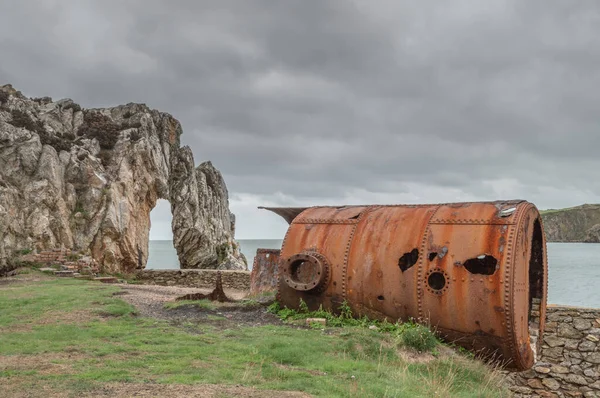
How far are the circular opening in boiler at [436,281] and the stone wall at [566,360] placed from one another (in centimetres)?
1041

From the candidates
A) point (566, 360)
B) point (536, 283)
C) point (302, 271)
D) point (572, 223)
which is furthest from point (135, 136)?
point (572, 223)

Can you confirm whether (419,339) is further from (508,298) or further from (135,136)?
(135,136)

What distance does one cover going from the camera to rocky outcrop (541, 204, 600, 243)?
151738 mm

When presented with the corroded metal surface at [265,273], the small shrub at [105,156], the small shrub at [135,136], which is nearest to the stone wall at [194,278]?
the small shrub at [105,156]

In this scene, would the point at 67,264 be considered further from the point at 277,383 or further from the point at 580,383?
the point at 580,383

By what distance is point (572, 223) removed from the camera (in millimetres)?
156750

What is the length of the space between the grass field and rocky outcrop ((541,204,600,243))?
166 meters

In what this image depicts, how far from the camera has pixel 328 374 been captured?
5492mm

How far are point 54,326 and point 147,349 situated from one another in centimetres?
261

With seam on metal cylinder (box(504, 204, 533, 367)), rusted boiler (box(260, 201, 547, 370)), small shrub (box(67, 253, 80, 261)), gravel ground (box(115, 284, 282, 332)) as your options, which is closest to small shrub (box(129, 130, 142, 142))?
small shrub (box(67, 253, 80, 261))

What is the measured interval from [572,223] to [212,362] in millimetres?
180214

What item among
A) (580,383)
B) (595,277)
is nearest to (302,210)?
(580,383)

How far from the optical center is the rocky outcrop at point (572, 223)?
152m

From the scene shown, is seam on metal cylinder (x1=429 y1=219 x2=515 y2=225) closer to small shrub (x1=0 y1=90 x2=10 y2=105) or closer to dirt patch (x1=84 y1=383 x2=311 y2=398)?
dirt patch (x1=84 y1=383 x2=311 y2=398)
